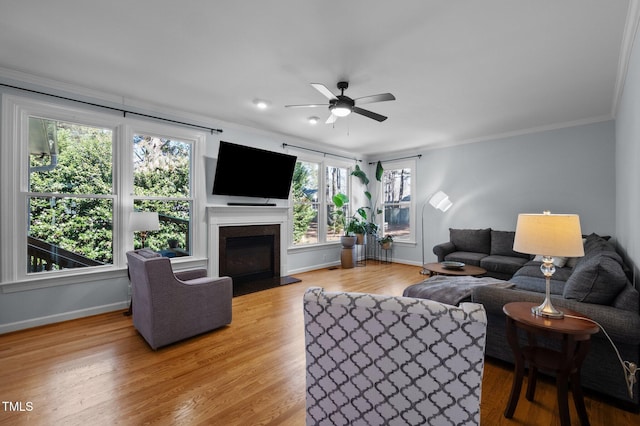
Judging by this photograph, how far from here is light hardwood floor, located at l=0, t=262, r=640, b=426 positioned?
1739mm

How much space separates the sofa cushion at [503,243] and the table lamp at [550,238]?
3.43 m

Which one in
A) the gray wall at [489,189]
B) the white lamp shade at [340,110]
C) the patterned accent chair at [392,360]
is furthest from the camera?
the gray wall at [489,189]

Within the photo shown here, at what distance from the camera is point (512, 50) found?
255 centimetres

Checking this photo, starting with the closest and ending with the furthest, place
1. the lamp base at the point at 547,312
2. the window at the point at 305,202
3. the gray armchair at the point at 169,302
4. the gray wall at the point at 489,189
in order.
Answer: the lamp base at the point at 547,312 < the gray armchair at the point at 169,302 < the gray wall at the point at 489,189 < the window at the point at 305,202

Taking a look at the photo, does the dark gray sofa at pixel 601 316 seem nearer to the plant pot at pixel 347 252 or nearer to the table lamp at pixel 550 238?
the table lamp at pixel 550 238

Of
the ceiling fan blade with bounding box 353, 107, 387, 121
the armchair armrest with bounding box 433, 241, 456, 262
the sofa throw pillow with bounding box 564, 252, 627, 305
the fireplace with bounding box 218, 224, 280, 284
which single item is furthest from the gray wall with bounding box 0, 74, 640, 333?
the ceiling fan blade with bounding box 353, 107, 387, 121

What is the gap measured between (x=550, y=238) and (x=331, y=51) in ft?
7.01

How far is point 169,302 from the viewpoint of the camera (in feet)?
8.55

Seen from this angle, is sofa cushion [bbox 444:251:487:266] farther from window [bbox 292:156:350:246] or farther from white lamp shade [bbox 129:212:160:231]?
white lamp shade [bbox 129:212:160:231]

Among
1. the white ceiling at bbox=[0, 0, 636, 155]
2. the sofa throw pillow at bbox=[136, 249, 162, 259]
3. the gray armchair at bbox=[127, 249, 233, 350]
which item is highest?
the white ceiling at bbox=[0, 0, 636, 155]

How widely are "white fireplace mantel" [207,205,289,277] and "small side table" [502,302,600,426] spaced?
12.3ft

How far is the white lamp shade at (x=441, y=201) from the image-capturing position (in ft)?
19.0

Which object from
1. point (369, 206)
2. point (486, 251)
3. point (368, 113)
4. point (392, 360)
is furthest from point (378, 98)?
point (369, 206)

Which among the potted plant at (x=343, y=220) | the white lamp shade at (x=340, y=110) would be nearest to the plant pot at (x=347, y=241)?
the potted plant at (x=343, y=220)
